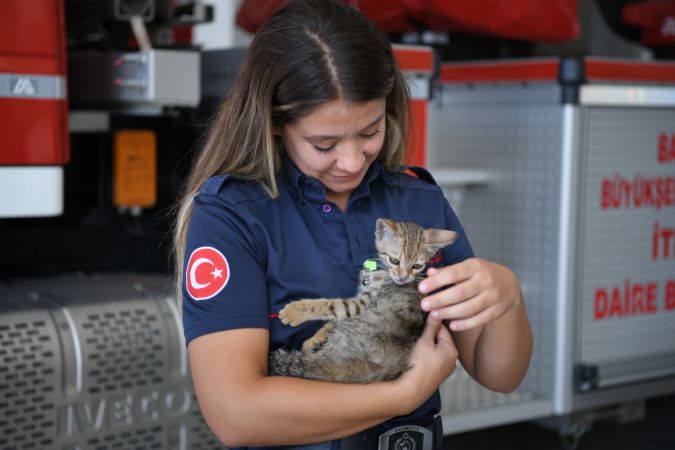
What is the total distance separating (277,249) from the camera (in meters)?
1.38

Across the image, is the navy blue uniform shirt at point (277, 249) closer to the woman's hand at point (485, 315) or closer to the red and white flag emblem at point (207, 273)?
the red and white flag emblem at point (207, 273)

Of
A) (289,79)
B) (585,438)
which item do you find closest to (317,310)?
(289,79)

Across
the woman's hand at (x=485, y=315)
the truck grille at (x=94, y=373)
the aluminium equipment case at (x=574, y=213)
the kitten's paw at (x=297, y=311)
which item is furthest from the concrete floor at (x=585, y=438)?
the kitten's paw at (x=297, y=311)

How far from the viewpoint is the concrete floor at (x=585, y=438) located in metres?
3.65

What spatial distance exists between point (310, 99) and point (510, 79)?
7.25 feet

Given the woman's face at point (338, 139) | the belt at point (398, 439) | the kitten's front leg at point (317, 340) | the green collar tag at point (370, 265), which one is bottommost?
the belt at point (398, 439)

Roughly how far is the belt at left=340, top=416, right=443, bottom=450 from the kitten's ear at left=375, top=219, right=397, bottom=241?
284 millimetres

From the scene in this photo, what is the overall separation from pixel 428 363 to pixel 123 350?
134 centimetres

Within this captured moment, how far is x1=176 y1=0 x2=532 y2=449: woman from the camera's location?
1.31m

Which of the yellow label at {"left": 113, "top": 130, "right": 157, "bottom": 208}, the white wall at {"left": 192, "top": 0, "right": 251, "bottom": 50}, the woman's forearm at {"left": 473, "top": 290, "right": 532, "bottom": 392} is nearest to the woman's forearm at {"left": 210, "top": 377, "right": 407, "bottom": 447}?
the woman's forearm at {"left": 473, "top": 290, "right": 532, "bottom": 392}

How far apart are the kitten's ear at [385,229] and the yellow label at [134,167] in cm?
182

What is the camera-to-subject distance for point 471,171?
11.6ft

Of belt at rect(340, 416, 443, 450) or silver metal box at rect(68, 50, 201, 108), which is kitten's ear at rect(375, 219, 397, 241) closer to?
belt at rect(340, 416, 443, 450)

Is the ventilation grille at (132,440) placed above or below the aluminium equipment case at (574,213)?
below
